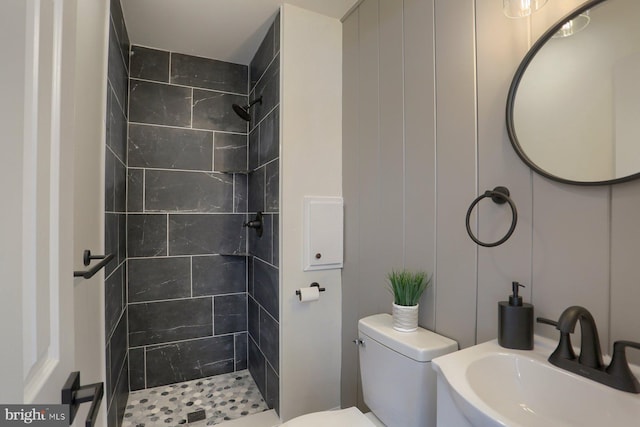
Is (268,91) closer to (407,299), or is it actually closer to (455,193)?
(455,193)

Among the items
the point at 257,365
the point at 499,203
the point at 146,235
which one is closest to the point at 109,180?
the point at 146,235

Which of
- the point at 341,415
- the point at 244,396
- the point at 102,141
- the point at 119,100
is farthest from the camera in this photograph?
the point at 244,396

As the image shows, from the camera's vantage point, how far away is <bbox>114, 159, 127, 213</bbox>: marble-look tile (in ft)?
5.61

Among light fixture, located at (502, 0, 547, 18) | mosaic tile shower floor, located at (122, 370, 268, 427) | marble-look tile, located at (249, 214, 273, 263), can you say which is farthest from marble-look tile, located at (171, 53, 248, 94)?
mosaic tile shower floor, located at (122, 370, 268, 427)

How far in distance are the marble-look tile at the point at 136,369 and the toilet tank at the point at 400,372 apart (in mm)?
1767

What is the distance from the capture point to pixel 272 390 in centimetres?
191

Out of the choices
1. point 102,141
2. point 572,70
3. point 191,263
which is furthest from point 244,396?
point 572,70

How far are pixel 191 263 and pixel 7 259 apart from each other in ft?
6.54

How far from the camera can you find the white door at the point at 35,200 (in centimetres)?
43

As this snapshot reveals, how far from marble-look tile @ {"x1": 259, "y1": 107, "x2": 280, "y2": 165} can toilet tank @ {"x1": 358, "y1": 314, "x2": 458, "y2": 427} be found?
3.72ft

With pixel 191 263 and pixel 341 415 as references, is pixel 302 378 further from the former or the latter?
pixel 191 263

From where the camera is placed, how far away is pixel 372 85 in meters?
1.66

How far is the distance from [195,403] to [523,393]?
6.60 ft

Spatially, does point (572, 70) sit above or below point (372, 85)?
below
